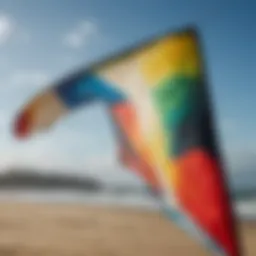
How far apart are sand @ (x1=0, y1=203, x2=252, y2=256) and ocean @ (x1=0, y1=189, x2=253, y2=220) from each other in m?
0.02

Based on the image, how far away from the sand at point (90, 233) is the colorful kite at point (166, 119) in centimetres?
4

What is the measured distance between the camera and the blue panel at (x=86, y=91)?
154 cm

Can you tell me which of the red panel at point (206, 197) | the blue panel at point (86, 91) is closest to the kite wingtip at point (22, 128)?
the blue panel at point (86, 91)

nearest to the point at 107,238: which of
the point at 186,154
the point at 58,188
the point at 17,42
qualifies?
the point at 58,188

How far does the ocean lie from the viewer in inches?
58.2

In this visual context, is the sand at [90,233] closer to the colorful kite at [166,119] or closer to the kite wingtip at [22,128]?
the colorful kite at [166,119]

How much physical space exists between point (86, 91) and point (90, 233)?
0.35m

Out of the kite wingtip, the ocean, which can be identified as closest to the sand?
the ocean

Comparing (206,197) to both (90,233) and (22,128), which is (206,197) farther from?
(22,128)

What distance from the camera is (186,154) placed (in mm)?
1498

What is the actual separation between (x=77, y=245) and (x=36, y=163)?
0.75ft

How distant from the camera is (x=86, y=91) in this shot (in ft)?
5.08

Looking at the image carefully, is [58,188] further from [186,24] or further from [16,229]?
[186,24]

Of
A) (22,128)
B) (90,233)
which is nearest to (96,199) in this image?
(90,233)
